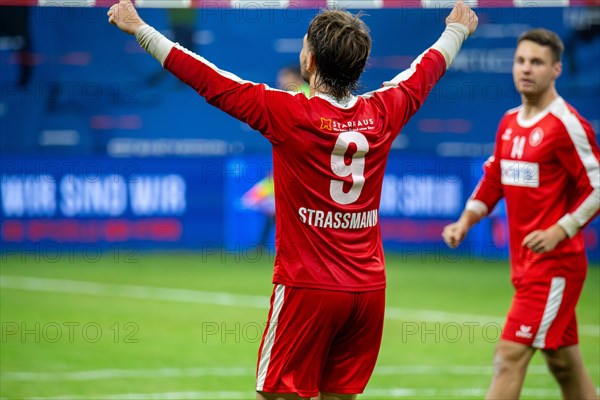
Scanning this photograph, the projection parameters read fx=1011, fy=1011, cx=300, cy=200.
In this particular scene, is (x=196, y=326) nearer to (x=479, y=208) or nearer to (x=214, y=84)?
(x=479, y=208)

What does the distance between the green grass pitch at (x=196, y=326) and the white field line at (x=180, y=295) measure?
0.02m

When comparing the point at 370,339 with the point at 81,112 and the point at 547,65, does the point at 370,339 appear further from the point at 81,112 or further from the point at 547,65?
the point at 81,112

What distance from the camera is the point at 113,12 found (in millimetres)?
4422

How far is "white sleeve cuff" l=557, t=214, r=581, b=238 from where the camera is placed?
5.76 meters

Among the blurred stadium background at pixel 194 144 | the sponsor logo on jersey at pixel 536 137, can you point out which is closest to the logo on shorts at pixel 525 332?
the sponsor logo on jersey at pixel 536 137

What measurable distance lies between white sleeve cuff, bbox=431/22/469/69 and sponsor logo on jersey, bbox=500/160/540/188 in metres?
1.26

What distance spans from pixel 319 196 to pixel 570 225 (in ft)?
6.55

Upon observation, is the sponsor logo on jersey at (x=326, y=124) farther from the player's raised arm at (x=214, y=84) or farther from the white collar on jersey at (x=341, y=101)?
the player's raised arm at (x=214, y=84)

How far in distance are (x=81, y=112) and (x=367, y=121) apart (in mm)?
11378

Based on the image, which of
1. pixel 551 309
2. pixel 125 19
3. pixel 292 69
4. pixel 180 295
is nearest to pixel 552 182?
pixel 551 309

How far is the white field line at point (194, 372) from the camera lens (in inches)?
315

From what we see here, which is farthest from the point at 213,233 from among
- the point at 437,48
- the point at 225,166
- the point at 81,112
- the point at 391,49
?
the point at 437,48

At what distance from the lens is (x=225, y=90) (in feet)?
14.1

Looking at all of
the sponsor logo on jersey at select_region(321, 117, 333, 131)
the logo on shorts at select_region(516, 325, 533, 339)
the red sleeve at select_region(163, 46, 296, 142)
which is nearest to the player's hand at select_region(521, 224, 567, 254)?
the logo on shorts at select_region(516, 325, 533, 339)
